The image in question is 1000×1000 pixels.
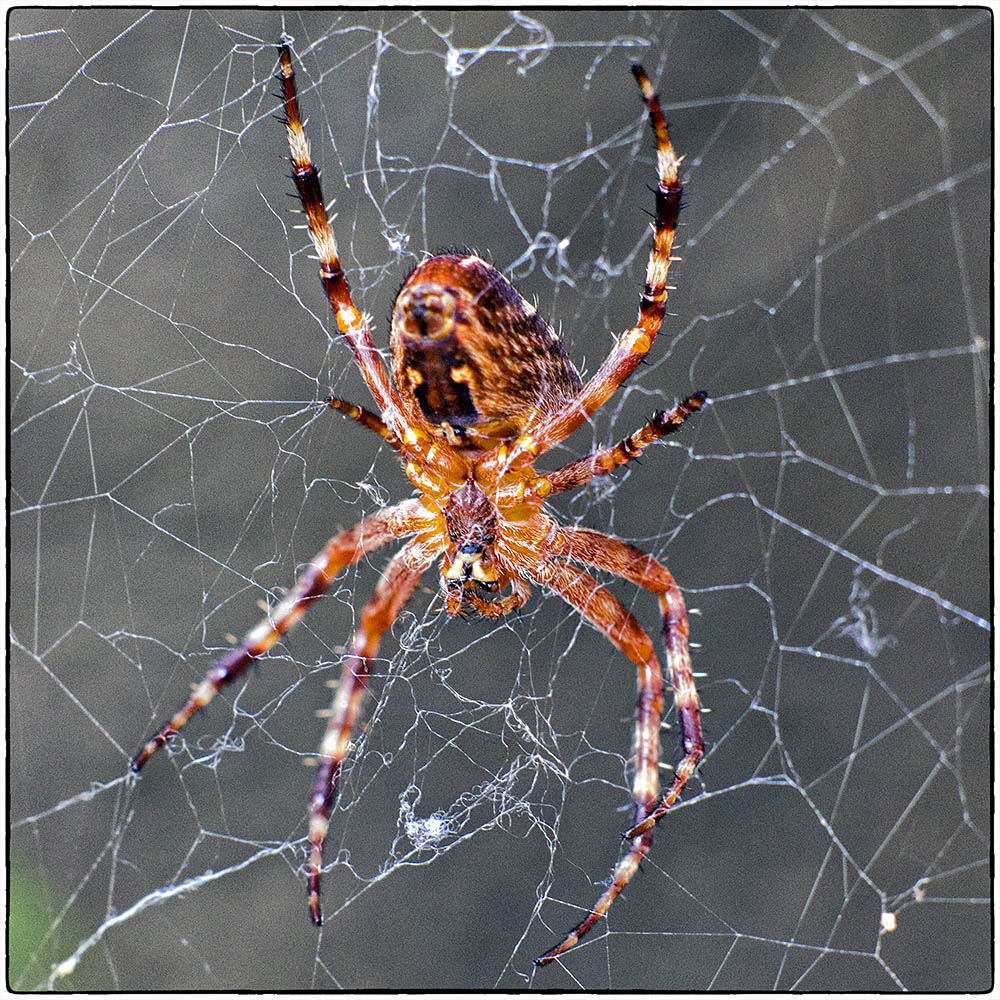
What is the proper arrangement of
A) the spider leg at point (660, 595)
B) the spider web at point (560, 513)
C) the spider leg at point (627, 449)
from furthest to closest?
the spider web at point (560, 513)
the spider leg at point (660, 595)
the spider leg at point (627, 449)

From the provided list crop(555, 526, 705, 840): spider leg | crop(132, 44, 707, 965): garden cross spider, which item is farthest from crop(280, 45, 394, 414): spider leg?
crop(555, 526, 705, 840): spider leg

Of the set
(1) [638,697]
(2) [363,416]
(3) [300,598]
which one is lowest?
(1) [638,697]

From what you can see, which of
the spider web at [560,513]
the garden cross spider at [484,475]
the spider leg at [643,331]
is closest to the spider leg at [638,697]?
the garden cross spider at [484,475]

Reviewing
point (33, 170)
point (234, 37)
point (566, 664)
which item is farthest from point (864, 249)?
point (33, 170)

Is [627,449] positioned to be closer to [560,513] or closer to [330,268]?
[330,268]

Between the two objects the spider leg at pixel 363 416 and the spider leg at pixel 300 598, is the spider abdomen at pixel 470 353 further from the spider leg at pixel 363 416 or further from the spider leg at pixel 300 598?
the spider leg at pixel 300 598

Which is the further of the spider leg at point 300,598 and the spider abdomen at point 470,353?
the spider leg at point 300,598

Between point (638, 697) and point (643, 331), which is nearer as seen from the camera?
point (643, 331)

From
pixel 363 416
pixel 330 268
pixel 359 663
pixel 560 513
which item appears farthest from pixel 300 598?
pixel 560 513
